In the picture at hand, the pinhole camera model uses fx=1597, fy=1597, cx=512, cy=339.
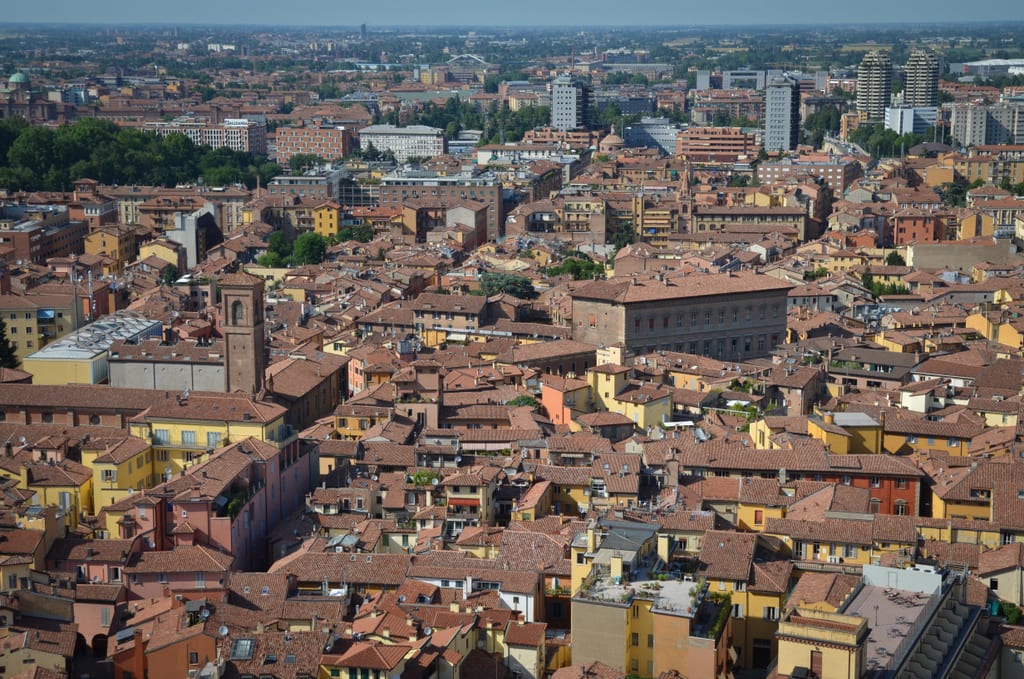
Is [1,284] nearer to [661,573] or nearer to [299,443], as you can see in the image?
[299,443]

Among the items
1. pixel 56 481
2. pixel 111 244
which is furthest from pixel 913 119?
pixel 56 481

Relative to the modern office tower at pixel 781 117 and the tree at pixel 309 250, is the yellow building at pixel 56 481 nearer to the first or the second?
the tree at pixel 309 250

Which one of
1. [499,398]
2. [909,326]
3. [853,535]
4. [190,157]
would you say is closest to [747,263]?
[909,326]

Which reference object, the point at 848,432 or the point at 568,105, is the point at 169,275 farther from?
the point at 568,105

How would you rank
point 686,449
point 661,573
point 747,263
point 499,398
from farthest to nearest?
point 747,263 → point 499,398 → point 686,449 → point 661,573

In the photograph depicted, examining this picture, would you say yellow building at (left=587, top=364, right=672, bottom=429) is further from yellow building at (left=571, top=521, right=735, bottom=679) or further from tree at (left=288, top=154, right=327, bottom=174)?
tree at (left=288, top=154, right=327, bottom=174)

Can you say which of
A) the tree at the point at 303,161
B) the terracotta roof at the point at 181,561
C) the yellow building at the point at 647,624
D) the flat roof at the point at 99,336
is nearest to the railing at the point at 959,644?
the yellow building at the point at 647,624
